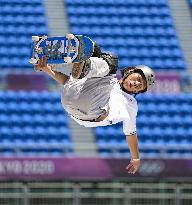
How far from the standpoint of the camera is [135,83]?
6.02 m

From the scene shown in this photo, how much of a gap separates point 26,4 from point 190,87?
4.79 m

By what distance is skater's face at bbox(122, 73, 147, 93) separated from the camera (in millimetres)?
6004

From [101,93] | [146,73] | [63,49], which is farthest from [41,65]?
[146,73]

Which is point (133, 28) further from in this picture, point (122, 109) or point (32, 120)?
point (122, 109)

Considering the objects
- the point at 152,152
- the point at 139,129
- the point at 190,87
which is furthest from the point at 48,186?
the point at 190,87

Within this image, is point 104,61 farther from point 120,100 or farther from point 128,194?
point 128,194

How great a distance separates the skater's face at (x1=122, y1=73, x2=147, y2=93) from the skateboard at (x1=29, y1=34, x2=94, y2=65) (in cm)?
40

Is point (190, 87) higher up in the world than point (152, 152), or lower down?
higher up

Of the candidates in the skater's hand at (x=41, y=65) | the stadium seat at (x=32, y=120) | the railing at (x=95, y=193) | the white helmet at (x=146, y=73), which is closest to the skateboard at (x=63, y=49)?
the skater's hand at (x=41, y=65)

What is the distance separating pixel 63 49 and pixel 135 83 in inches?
28.1

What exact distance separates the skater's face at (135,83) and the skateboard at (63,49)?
404 millimetres

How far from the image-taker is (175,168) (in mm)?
13586

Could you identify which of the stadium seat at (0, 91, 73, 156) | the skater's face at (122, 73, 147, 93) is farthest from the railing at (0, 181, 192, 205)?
the skater's face at (122, 73, 147, 93)

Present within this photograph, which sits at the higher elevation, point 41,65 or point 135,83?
point 41,65
